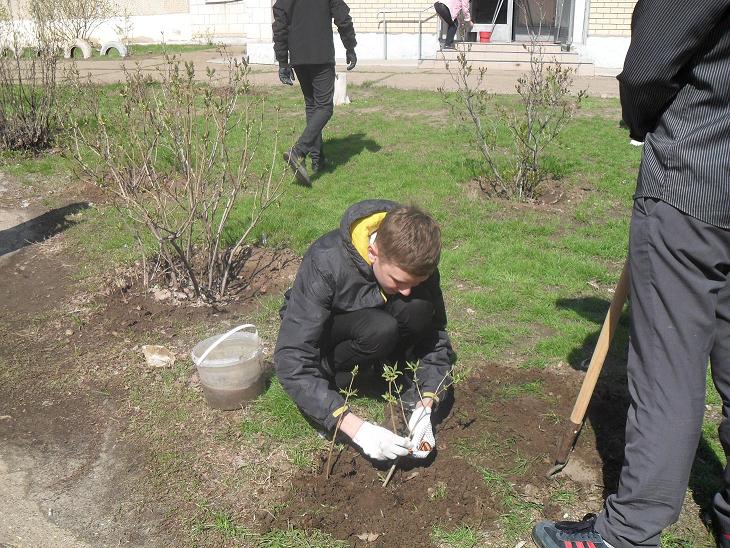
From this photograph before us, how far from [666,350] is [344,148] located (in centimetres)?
600

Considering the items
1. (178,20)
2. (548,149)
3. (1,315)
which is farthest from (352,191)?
(178,20)

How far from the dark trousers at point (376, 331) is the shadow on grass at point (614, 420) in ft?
2.98

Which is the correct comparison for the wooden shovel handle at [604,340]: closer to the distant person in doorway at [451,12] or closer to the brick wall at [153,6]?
the distant person in doorway at [451,12]

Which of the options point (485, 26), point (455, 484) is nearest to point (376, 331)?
point (455, 484)

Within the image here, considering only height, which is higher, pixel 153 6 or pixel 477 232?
pixel 153 6

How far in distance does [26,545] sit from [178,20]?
→ 22204 millimetres

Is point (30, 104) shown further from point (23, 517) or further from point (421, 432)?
point (421, 432)

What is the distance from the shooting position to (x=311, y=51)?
679 cm

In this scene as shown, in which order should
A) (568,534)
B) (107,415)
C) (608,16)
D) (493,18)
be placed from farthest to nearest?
(493,18)
(608,16)
(107,415)
(568,534)

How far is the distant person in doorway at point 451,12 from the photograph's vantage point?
564 inches

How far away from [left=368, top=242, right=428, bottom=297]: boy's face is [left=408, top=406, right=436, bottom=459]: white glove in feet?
1.69

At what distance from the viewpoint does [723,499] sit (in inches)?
100

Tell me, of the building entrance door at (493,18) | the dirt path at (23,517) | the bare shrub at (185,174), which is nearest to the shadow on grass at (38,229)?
the bare shrub at (185,174)

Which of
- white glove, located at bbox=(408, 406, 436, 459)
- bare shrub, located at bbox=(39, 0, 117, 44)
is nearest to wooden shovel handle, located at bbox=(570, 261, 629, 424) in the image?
white glove, located at bbox=(408, 406, 436, 459)
